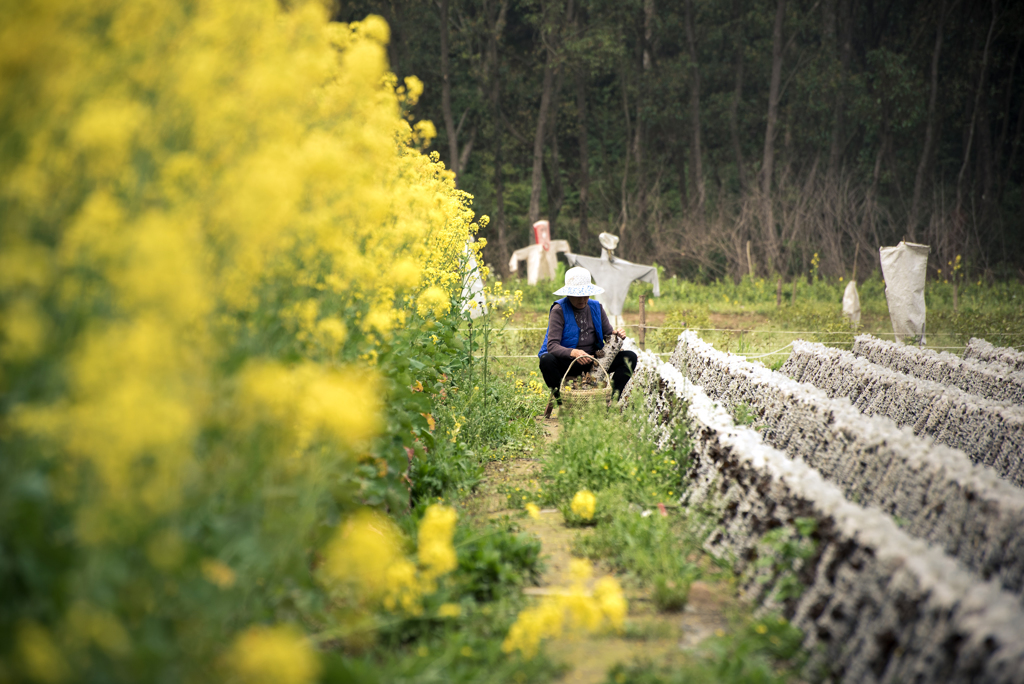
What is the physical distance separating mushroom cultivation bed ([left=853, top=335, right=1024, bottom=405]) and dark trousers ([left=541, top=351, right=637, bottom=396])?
2.86 metres

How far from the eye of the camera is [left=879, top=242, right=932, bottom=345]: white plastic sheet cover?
11.5 m

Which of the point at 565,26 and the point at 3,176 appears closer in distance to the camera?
the point at 3,176

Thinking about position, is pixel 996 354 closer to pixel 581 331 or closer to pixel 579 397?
pixel 581 331

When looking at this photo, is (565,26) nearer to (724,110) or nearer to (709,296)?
(724,110)

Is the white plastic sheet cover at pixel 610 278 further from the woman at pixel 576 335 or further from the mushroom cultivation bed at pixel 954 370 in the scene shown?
the woman at pixel 576 335

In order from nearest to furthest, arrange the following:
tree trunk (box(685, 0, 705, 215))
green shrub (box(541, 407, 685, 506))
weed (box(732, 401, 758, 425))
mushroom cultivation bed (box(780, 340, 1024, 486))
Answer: green shrub (box(541, 407, 685, 506)) < mushroom cultivation bed (box(780, 340, 1024, 486)) < weed (box(732, 401, 758, 425)) < tree trunk (box(685, 0, 705, 215))

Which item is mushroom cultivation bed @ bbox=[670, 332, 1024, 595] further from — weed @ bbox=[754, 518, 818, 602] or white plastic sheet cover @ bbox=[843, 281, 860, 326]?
white plastic sheet cover @ bbox=[843, 281, 860, 326]

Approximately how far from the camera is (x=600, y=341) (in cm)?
752

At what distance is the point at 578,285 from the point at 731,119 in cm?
2640

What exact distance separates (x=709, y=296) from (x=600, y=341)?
43.3ft

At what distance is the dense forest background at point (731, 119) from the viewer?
84.9 feet

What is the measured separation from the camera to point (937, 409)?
18.6 ft

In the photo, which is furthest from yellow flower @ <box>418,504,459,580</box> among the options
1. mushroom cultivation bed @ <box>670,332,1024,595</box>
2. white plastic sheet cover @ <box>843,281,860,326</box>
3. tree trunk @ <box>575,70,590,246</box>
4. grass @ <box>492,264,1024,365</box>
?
tree trunk @ <box>575,70,590,246</box>

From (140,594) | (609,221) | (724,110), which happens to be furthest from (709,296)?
(140,594)
